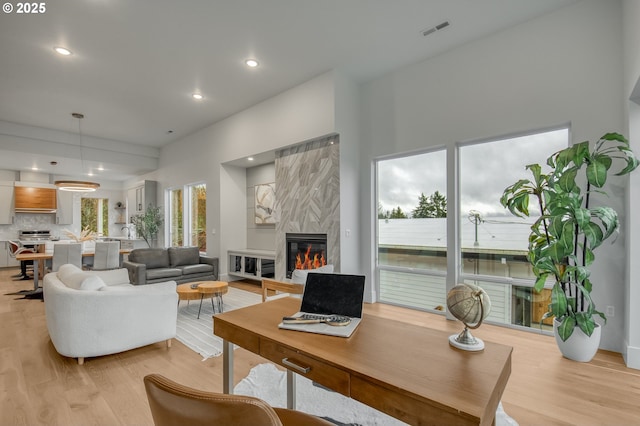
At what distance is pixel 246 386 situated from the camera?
2.34 m

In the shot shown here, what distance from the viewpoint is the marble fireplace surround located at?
457cm

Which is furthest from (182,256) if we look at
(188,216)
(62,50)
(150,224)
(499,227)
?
(499,227)

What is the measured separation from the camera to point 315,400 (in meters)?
2.18

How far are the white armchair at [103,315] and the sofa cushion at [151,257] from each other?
2.35 meters

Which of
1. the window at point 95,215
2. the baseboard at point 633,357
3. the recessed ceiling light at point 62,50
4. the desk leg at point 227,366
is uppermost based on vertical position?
the recessed ceiling light at point 62,50

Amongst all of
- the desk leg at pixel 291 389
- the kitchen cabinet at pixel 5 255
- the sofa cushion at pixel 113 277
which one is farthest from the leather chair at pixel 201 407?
the kitchen cabinet at pixel 5 255

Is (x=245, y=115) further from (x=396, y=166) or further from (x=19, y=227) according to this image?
(x=19, y=227)

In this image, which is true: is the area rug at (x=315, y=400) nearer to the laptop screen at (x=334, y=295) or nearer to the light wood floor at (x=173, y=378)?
the light wood floor at (x=173, y=378)

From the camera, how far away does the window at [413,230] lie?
422 cm

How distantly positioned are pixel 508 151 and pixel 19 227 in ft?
40.6

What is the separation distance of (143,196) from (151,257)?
377cm

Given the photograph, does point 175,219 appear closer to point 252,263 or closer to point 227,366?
point 252,263

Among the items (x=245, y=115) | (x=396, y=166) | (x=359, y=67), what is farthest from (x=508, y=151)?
(x=245, y=115)

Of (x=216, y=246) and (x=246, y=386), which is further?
(x=216, y=246)
